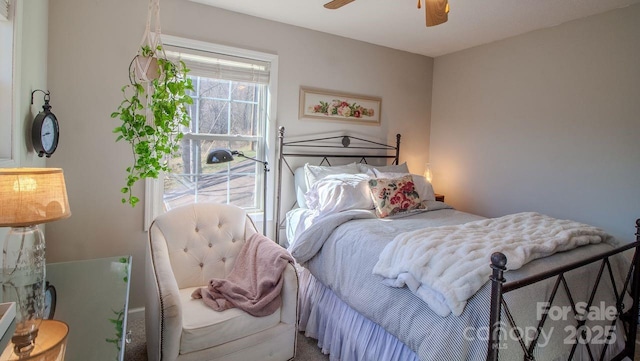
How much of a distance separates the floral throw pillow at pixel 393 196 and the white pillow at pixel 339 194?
2.7 inches

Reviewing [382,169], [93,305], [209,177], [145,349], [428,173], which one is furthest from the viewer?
[428,173]

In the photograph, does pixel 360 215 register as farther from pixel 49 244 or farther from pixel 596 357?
pixel 49 244

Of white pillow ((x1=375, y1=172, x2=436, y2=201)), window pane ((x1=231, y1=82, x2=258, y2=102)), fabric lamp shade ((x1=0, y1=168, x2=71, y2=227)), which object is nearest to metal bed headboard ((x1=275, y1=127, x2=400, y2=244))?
window pane ((x1=231, y1=82, x2=258, y2=102))

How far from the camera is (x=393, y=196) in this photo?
106 inches

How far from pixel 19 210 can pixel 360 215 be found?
1863 millimetres

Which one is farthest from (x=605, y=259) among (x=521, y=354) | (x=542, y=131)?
(x=542, y=131)

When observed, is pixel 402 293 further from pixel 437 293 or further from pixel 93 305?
pixel 93 305

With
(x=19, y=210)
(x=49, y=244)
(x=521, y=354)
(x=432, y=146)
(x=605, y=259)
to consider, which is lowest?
(x=521, y=354)

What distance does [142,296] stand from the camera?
262 centimetres

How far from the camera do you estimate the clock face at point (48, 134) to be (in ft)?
6.20

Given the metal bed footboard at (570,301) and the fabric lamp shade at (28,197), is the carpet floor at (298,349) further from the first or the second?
the fabric lamp shade at (28,197)

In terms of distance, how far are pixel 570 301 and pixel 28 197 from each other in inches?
87.0

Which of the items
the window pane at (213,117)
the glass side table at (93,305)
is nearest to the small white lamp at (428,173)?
the window pane at (213,117)

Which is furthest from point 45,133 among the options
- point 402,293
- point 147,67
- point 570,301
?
point 570,301
